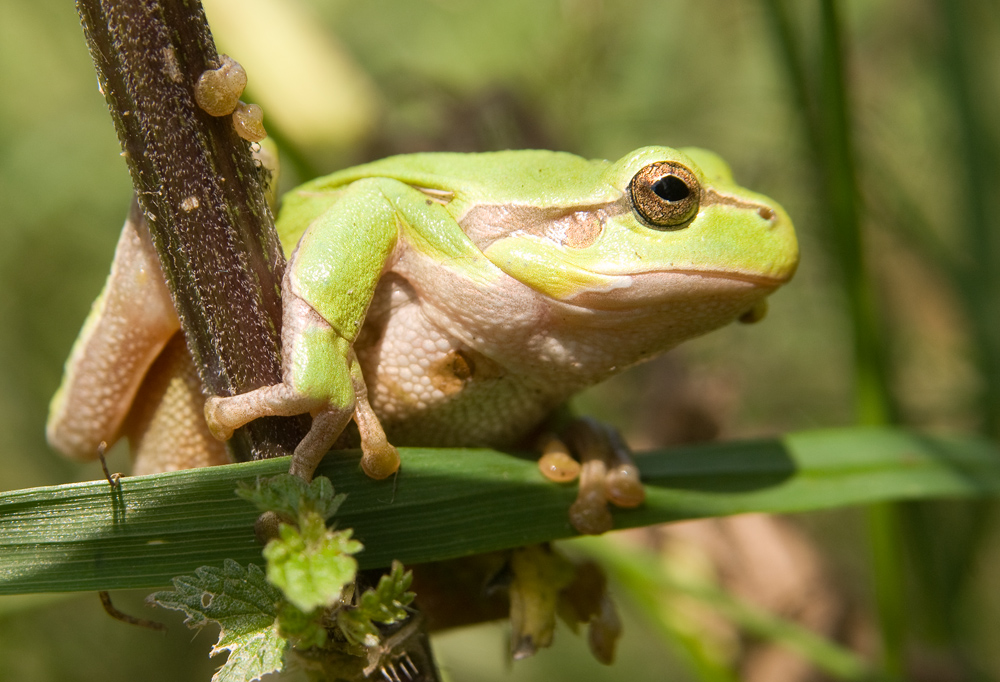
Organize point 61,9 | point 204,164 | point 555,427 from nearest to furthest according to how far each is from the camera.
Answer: point 204,164 → point 555,427 → point 61,9

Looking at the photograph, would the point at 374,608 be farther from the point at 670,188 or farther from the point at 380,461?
the point at 670,188

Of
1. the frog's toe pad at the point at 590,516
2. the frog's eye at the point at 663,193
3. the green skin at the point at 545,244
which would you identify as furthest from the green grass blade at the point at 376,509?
the frog's eye at the point at 663,193

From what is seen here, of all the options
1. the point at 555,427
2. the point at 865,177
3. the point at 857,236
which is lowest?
the point at 555,427

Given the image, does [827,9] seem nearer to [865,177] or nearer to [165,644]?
[865,177]

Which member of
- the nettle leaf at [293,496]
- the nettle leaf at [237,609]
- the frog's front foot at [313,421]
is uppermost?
the frog's front foot at [313,421]

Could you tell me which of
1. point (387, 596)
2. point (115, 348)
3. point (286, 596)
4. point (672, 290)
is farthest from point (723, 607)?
point (115, 348)

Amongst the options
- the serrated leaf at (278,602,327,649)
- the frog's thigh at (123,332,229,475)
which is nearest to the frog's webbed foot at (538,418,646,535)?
the serrated leaf at (278,602,327,649)

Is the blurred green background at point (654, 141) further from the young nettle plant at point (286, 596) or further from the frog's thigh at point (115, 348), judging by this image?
the young nettle plant at point (286, 596)

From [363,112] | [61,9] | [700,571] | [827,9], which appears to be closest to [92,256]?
[61,9]
